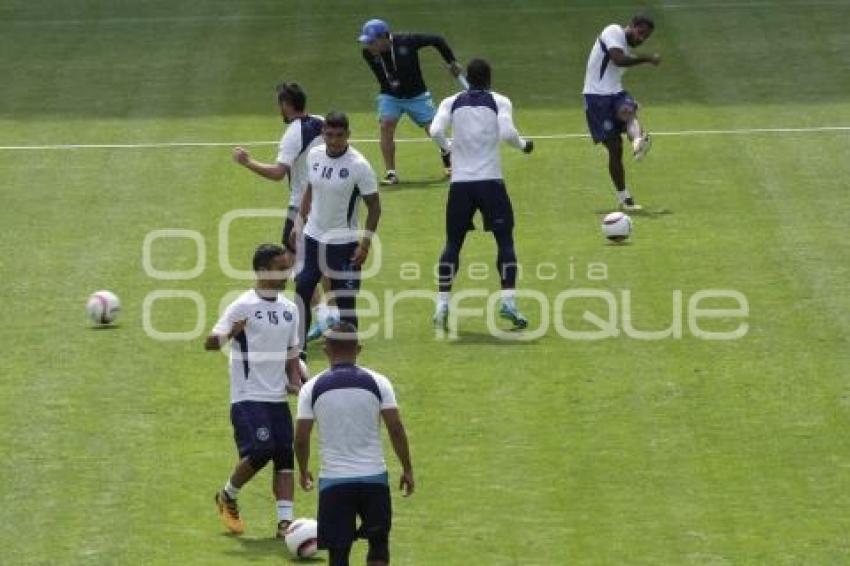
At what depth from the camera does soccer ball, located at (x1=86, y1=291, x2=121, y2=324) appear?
2497 centimetres

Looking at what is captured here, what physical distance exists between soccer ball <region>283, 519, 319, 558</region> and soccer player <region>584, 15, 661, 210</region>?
1258cm

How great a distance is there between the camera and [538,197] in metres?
30.8

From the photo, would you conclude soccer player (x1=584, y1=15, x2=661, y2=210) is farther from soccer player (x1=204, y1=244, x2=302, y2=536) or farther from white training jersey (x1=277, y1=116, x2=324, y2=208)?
soccer player (x1=204, y1=244, x2=302, y2=536)

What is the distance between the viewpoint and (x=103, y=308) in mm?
24969

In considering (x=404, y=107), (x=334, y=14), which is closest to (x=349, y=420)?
(x=404, y=107)

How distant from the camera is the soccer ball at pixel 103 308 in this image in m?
25.0

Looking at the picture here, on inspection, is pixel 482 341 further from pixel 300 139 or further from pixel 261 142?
pixel 261 142

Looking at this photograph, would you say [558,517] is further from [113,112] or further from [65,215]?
[113,112]

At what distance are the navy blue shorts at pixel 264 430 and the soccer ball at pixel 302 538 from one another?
643 millimetres

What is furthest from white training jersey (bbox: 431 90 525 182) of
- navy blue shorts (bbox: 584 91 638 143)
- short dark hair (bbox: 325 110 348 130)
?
navy blue shorts (bbox: 584 91 638 143)

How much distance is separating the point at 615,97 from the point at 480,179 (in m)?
5.73

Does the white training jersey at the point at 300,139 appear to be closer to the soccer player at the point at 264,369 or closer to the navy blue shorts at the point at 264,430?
the soccer player at the point at 264,369

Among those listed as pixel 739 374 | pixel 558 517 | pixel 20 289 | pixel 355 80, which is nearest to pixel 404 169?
pixel 355 80

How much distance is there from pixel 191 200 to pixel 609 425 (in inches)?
423
